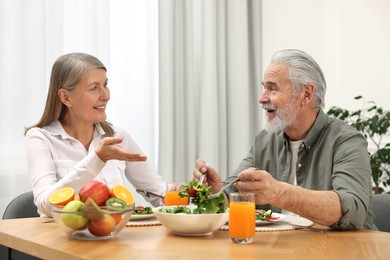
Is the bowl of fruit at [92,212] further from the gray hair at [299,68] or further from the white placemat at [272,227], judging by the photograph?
the gray hair at [299,68]

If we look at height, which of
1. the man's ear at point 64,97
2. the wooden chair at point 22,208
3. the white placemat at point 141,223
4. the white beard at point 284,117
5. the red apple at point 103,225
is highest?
the man's ear at point 64,97

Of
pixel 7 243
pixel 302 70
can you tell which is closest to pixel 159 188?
pixel 302 70

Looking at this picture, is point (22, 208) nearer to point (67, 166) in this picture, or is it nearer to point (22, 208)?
point (22, 208)

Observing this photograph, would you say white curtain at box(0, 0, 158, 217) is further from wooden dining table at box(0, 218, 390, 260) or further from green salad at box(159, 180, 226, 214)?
green salad at box(159, 180, 226, 214)

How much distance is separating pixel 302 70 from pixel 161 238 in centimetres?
98

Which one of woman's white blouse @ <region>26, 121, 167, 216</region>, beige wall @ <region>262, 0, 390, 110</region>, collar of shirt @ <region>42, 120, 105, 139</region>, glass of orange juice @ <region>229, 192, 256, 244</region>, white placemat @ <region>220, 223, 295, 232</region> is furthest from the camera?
beige wall @ <region>262, 0, 390, 110</region>

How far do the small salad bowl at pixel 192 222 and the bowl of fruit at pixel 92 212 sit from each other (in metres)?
0.12

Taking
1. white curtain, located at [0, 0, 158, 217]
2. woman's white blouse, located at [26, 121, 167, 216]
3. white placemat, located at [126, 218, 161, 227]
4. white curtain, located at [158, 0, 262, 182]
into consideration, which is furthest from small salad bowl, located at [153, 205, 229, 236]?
white curtain, located at [158, 0, 262, 182]

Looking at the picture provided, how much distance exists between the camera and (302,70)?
2.37 m

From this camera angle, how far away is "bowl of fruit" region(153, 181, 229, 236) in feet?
5.62

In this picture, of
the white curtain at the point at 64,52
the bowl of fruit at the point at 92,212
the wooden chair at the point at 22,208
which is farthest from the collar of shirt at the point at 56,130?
the bowl of fruit at the point at 92,212

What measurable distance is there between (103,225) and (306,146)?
3.11 feet

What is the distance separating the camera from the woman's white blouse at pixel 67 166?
7.12 ft

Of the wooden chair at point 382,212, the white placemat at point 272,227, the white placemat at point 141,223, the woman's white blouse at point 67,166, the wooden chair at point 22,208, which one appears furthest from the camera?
the wooden chair at point 22,208
